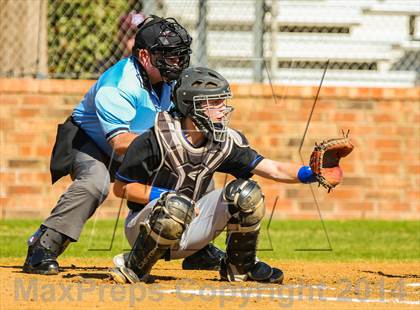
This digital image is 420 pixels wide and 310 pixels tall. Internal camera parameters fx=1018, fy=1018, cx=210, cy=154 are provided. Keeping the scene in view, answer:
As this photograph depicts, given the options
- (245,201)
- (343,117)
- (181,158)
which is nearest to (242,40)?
(343,117)

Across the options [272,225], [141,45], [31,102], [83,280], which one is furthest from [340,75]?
[83,280]

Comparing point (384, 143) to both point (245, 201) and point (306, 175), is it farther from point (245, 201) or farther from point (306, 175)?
point (245, 201)

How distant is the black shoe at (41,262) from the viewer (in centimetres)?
684

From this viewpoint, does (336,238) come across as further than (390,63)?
No

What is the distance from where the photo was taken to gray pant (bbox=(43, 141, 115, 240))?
7020 millimetres

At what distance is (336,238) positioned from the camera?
10.6m

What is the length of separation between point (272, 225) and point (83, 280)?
198 inches

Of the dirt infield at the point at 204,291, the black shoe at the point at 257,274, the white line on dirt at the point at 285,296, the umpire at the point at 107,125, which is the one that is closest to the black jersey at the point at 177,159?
the umpire at the point at 107,125

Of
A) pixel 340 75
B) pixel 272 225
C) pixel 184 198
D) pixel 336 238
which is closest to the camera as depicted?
pixel 184 198

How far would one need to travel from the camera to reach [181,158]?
20.8ft

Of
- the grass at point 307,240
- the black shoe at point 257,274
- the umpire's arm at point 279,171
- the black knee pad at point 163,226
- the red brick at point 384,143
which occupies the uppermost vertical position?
the umpire's arm at point 279,171

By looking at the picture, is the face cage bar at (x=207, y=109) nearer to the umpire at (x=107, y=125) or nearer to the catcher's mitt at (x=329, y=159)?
the catcher's mitt at (x=329, y=159)

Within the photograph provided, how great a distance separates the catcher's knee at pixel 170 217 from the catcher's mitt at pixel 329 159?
825 mm

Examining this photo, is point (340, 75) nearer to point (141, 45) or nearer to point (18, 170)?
point (18, 170)
